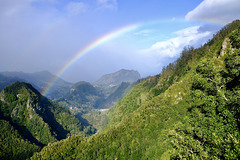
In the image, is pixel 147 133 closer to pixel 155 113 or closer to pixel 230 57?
pixel 155 113

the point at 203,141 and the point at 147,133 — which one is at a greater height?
the point at 203,141

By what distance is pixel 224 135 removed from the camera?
15578 millimetres

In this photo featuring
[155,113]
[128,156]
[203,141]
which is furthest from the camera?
[155,113]

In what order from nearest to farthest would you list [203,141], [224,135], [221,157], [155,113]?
[221,157], [224,135], [203,141], [155,113]

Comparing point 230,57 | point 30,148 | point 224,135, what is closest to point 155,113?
point 230,57

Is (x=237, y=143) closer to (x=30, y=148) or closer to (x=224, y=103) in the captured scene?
(x=224, y=103)

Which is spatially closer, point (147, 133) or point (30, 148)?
point (147, 133)

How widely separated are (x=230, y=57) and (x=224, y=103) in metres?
13.5

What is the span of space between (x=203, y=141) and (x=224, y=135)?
20.7 ft

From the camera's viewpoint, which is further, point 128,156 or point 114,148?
point 114,148

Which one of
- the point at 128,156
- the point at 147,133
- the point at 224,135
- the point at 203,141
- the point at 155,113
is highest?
the point at 224,135

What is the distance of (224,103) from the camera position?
20.9 m

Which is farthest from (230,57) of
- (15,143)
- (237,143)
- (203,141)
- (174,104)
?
(15,143)

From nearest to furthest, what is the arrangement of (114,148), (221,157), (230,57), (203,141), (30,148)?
(221,157)
(203,141)
(230,57)
(114,148)
(30,148)
